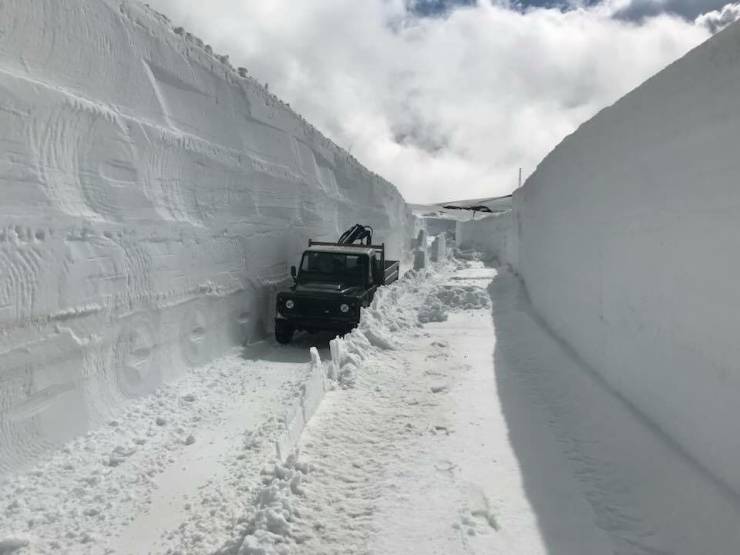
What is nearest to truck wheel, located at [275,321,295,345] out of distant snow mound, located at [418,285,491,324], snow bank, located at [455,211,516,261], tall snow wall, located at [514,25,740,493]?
distant snow mound, located at [418,285,491,324]

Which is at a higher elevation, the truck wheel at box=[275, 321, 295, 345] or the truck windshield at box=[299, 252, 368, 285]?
the truck windshield at box=[299, 252, 368, 285]

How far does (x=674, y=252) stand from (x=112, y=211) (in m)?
5.34

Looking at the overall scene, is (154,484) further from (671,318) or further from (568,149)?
(568,149)

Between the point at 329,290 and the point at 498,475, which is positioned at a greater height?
the point at 329,290

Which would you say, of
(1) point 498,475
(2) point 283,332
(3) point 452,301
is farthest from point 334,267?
(1) point 498,475

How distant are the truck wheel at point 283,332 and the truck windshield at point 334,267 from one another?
1.41 meters

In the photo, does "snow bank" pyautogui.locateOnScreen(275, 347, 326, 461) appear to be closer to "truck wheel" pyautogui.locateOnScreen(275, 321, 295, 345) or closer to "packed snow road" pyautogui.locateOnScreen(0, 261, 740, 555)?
"packed snow road" pyautogui.locateOnScreen(0, 261, 740, 555)

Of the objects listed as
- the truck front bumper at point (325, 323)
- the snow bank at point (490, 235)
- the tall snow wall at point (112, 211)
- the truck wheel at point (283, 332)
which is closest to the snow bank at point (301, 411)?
the tall snow wall at point (112, 211)

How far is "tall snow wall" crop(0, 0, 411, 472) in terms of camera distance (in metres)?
4.75

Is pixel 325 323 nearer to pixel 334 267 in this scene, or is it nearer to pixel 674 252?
pixel 334 267

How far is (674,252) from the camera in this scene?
Result: 370 centimetres

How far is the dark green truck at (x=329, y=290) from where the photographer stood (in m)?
9.51

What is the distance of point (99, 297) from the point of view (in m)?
5.79

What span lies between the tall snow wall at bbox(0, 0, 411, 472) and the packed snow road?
0.63 metres
